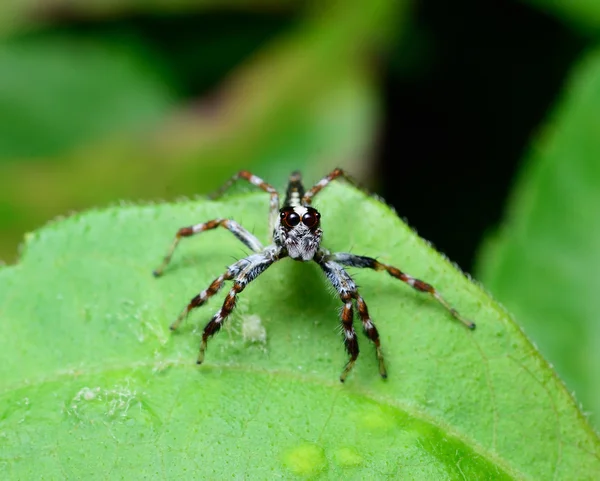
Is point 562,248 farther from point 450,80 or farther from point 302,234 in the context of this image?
point 450,80

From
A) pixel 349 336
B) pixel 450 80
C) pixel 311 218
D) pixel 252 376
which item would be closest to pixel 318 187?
pixel 311 218

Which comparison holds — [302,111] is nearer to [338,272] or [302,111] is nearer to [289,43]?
[289,43]

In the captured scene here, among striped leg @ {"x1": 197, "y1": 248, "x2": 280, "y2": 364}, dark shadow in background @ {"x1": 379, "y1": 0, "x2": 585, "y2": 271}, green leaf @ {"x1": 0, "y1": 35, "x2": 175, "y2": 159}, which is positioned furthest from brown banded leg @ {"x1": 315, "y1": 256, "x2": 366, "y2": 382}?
green leaf @ {"x1": 0, "y1": 35, "x2": 175, "y2": 159}

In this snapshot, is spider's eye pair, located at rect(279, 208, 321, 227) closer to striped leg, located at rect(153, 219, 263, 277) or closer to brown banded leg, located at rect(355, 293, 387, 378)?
striped leg, located at rect(153, 219, 263, 277)

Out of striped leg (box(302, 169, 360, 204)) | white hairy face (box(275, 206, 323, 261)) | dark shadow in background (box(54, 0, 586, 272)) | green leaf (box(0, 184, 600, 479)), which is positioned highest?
dark shadow in background (box(54, 0, 586, 272))

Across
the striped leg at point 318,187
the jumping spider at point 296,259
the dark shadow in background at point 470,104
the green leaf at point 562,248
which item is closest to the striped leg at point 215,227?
the jumping spider at point 296,259
